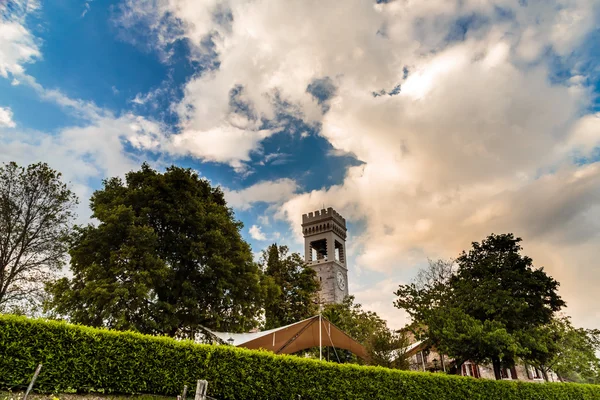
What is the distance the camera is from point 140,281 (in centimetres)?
1562

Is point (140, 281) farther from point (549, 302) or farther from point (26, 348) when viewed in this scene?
point (549, 302)

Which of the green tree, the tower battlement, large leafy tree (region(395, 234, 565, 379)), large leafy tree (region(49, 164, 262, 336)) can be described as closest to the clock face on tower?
the tower battlement

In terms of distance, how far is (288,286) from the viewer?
27.2 meters

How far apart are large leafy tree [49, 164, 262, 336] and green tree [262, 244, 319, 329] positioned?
4.93m

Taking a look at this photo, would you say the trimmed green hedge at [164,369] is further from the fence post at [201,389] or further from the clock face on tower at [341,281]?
the clock face on tower at [341,281]

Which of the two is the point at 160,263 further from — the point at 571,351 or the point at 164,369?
the point at 571,351

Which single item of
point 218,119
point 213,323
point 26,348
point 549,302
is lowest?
point 26,348

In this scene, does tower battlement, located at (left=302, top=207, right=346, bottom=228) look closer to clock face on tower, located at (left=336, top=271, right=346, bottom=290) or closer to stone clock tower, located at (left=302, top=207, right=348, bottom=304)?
stone clock tower, located at (left=302, top=207, right=348, bottom=304)

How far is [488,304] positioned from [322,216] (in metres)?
38.7

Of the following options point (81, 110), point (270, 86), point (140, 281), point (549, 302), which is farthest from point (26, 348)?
point (549, 302)

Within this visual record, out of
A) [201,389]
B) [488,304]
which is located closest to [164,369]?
[201,389]

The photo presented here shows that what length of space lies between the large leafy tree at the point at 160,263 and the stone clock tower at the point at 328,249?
3407 centimetres

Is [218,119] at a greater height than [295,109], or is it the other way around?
[295,109]

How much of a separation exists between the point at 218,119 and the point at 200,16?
4362mm
